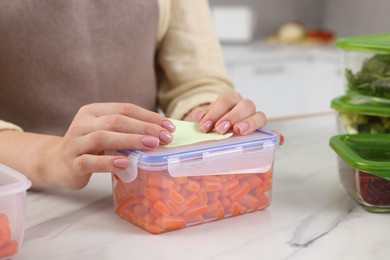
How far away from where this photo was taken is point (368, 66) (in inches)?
44.4

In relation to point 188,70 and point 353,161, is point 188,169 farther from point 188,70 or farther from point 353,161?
point 188,70

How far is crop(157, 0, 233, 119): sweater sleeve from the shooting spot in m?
1.32

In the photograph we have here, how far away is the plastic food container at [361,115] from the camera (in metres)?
1.08

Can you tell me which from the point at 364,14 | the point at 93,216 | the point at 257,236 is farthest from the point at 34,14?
the point at 364,14

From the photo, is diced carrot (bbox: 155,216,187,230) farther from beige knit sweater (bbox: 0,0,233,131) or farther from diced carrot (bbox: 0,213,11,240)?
beige knit sweater (bbox: 0,0,233,131)

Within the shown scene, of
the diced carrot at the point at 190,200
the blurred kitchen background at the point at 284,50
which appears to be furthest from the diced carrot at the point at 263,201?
the blurred kitchen background at the point at 284,50

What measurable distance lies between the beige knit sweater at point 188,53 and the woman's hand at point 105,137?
16.7 inches

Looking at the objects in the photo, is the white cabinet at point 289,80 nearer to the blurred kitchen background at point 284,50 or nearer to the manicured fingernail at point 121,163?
the blurred kitchen background at point 284,50

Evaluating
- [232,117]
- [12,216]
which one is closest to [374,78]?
[232,117]

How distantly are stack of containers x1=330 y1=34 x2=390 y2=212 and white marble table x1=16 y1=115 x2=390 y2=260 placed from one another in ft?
0.10

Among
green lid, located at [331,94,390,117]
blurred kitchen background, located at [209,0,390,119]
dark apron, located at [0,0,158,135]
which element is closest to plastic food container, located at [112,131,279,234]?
green lid, located at [331,94,390,117]

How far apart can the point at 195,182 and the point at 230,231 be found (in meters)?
0.07

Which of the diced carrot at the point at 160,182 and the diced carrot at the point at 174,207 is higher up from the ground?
the diced carrot at the point at 160,182

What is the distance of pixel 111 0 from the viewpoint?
124 cm
